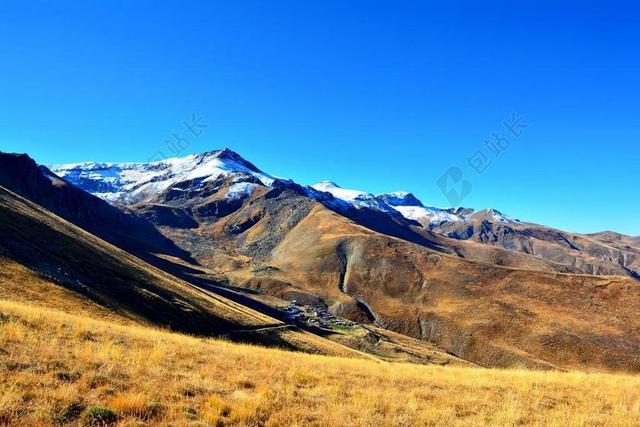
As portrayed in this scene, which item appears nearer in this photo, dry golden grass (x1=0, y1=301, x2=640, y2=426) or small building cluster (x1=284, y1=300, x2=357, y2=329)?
dry golden grass (x1=0, y1=301, x2=640, y2=426)

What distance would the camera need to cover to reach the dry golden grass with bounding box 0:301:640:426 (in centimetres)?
986

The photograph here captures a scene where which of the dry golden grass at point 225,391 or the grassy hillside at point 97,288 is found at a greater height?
the dry golden grass at point 225,391

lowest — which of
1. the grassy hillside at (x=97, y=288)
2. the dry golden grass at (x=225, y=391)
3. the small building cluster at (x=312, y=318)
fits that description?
the small building cluster at (x=312, y=318)

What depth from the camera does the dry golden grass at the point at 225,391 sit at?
9.86 metres

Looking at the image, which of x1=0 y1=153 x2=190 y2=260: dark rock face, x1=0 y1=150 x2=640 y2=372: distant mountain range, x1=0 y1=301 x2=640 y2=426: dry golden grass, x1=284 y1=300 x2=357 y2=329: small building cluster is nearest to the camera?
x1=0 y1=301 x2=640 y2=426: dry golden grass

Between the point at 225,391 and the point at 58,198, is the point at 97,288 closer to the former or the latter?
the point at 225,391

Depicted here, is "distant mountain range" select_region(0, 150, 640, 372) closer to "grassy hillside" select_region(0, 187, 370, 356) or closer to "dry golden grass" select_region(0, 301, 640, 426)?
"grassy hillside" select_region(0, 187, 370, 356)

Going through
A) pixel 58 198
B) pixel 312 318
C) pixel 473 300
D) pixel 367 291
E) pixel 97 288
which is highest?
pixel 58 198

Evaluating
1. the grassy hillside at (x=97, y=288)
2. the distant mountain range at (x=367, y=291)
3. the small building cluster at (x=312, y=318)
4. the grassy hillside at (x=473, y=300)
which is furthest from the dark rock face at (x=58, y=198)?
the grassy hillside at (x=97, y=288)

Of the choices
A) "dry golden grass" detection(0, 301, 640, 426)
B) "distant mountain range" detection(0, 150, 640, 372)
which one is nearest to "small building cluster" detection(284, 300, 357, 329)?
"distant mountain range" detection(0, 150, 640, 372)

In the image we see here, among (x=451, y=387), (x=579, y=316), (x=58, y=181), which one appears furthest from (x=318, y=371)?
(x=58, y=181)

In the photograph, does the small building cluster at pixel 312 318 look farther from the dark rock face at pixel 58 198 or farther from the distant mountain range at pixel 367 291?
the dark rock face at pixel 58 198

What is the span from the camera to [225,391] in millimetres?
12352

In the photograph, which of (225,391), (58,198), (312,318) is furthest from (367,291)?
(225,391)
